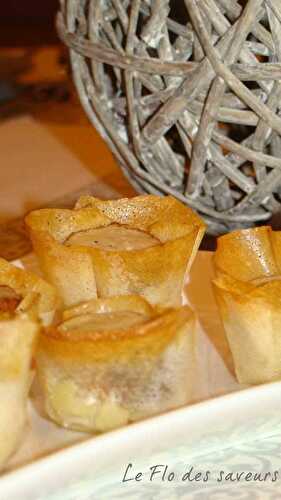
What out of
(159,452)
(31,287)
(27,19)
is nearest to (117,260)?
(31,287)

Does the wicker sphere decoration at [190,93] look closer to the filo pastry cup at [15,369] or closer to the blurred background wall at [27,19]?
the filo pastry cup at [15,369]

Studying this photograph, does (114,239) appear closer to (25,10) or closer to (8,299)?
(8,299)

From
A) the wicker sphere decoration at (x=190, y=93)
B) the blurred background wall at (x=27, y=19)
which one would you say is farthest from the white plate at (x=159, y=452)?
the blurred background wall at (x=27, y=19)

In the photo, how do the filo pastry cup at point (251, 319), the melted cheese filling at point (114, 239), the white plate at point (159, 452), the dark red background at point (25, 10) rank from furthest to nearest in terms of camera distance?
the dark red background at point (25, 10) → the melted cheese filling at point (114, 239) → the filo pastry cup at point (251, 319) → the white plate at point (159, 452)

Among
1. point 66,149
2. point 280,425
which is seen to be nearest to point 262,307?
point 280,425

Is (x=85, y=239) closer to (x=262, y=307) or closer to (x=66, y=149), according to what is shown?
(x=262, y=307)

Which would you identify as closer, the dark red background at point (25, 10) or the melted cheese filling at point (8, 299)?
the melted cheese filling at point (8, 299)
